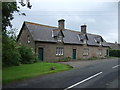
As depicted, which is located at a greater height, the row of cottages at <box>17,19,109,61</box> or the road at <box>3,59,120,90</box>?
the row of cottages at <box>17,19,109,61</box>

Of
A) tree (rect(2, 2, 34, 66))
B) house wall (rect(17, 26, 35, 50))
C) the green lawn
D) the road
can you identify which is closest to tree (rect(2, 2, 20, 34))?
tree (rect(2, 2, 34, 66))

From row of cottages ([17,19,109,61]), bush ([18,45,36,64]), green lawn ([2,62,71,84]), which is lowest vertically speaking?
green lawn ([2,62,71,84])

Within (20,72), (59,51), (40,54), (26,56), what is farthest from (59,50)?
(20,72)

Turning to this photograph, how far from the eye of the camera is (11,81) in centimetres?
1009

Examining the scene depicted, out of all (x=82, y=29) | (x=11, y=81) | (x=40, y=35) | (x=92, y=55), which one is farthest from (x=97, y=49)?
(x=11, y=81)

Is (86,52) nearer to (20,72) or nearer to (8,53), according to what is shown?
(8,53)

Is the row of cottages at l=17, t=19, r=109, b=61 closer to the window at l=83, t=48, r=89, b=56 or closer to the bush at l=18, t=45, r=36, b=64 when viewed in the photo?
the window at l=83, t=48, r=89, b=56

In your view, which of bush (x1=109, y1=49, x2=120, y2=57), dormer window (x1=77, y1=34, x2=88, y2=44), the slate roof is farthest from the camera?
bush (x1=109, y1=49, x2=120, y2=57)

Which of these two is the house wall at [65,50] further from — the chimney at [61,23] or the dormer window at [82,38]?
the chimney at [61,23]

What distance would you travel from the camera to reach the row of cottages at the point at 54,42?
2667cm

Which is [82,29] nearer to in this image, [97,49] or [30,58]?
[97,49]

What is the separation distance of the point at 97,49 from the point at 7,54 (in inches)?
1172

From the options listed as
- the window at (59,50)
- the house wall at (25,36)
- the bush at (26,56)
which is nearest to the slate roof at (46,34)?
the house wall at (25,36)

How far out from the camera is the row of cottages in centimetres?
2667
